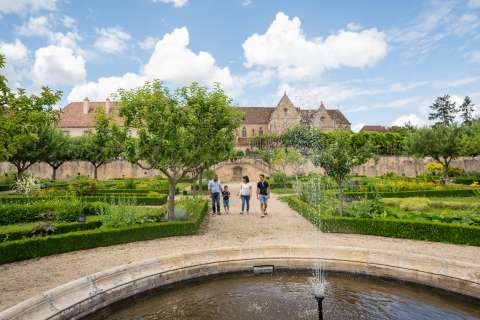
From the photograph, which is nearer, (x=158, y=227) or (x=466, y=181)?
(x=158, y=227)

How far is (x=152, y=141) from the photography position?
11.7 metres

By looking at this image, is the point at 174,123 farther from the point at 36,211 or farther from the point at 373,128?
the point at 373,128

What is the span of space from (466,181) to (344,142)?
24.1 metres

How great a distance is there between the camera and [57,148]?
34.2m

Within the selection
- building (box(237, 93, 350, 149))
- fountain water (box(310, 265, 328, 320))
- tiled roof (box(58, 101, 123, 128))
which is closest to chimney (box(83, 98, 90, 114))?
tiled roof (box(58, 101, 123, 128))

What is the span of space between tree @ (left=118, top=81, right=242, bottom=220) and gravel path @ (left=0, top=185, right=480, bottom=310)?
8.21 feet

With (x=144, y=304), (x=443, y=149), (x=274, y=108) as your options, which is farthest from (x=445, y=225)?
(x=274, y=108)

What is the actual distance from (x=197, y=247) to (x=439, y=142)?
1126 inches

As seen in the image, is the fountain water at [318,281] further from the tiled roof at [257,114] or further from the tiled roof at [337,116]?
the tiled roof at [337,116]

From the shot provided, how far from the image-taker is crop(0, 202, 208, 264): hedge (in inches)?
344

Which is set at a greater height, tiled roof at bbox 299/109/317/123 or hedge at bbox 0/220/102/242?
tiled roof at bbox 299/109/317/123

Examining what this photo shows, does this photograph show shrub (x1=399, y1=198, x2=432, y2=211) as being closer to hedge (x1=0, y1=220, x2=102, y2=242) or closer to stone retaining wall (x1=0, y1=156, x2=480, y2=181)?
hedge (x1=0, y1=220, x2=102, y2=242)

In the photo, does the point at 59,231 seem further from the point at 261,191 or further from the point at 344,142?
the point at 344,142

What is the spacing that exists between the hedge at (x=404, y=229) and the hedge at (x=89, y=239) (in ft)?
16.5
